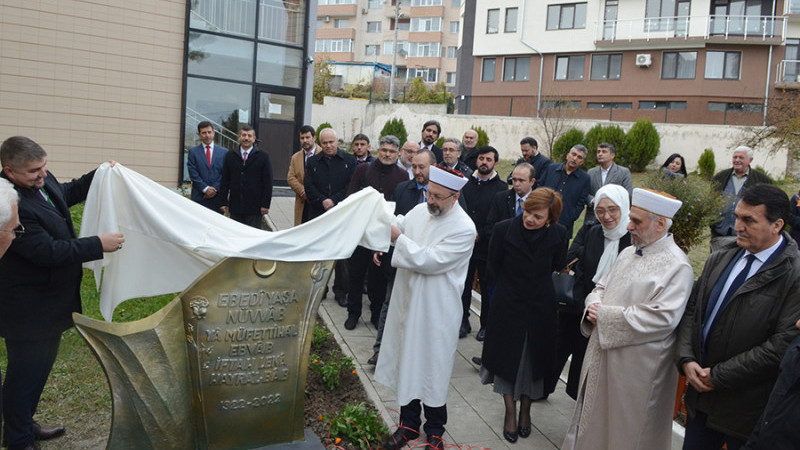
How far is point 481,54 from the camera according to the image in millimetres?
37594

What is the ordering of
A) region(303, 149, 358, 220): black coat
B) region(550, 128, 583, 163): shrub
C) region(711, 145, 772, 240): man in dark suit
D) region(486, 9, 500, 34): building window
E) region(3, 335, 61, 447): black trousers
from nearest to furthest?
region(3, 335, 61, 447): black trousers < region(711, 145, 772, 240): man in dark suit < region(303, 149, 358, 220): black coat < region(550, 128, 583, 163): shrub < region(486, 9, 500, 34): building window

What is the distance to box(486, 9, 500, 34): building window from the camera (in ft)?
121

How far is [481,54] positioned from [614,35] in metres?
7.77

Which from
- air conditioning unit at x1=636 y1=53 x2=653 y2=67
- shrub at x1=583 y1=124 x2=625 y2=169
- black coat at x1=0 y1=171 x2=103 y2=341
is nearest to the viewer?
black coat at x1=0 y1=171 x2=103 y2=341

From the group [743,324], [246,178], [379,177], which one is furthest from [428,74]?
[743,324]

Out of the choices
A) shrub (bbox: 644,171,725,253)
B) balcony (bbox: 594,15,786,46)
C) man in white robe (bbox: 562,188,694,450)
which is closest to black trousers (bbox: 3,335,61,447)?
man in white robe (bbox: 562,188,694,450)

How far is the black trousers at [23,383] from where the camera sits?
4094mm

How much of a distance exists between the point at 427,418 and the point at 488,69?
35223mm

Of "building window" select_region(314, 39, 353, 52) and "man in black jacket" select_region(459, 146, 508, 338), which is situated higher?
"building window" select_region(314, 39, 353, 52)

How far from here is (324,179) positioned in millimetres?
8227

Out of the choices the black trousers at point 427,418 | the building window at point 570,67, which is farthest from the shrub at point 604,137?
the black trousers at point 427,418

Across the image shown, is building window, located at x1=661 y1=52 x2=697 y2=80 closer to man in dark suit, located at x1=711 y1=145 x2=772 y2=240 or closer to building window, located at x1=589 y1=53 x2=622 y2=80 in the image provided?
building window, located at x1=589 y1=53 x2=622 y2=80

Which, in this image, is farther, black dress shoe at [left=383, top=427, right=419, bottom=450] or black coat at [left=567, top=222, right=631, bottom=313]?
black coat at [left=567, top=222, right=631, bottom=313]

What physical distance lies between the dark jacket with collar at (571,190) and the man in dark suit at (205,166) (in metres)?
4.63
